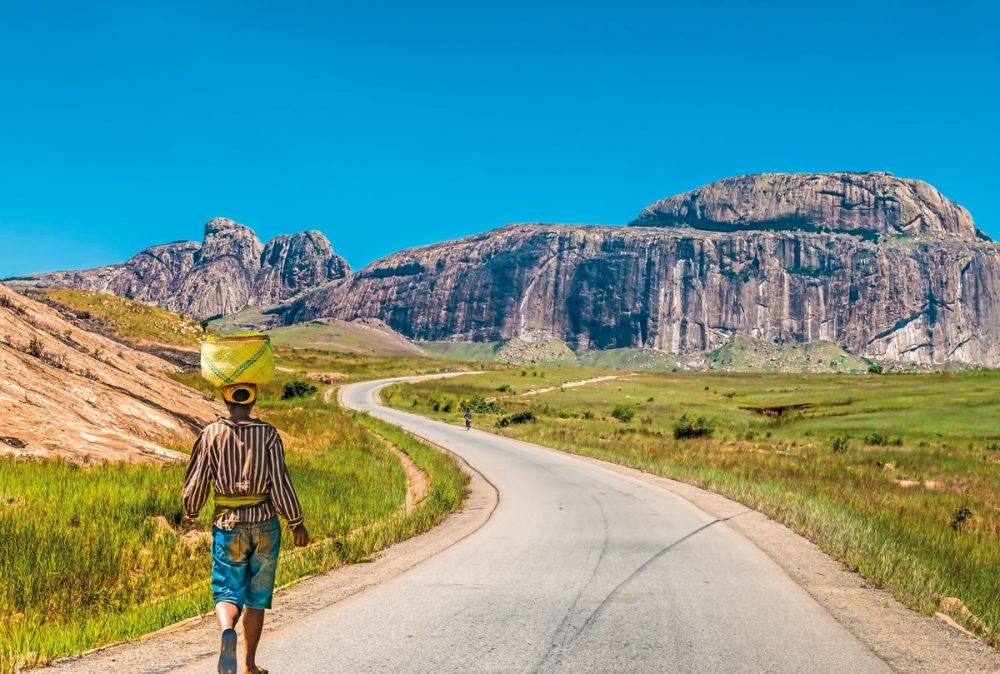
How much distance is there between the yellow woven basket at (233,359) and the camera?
5332 millimetres

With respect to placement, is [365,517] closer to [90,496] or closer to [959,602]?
[90,496]

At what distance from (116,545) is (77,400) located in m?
8.15

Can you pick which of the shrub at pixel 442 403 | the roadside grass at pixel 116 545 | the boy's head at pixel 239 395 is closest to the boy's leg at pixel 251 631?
the boy's head at pixel 239 395

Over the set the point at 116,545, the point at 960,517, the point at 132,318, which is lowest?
the point at 960,517

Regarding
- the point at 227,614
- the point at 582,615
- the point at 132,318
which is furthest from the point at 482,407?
the point at 227,614

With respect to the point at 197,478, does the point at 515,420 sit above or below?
below

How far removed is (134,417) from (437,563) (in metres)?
10.5

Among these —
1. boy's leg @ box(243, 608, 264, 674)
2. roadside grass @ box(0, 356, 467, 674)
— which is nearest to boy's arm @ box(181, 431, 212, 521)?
boy's leg @ box(243, 608, 264, 674)

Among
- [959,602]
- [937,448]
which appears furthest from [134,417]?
[937,448]

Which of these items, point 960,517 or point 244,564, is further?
point 960,517

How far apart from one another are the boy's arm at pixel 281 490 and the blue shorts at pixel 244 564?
0.13m

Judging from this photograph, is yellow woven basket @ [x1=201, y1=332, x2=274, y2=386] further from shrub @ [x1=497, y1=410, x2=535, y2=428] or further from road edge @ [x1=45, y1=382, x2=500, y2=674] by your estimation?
shrub @ [x1=497, y1=410, x2=535, y2=428]

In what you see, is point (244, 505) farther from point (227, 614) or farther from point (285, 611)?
point (285, 611)

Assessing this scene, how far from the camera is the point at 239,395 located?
5402 mm
